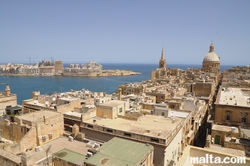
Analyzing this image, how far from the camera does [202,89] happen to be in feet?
153

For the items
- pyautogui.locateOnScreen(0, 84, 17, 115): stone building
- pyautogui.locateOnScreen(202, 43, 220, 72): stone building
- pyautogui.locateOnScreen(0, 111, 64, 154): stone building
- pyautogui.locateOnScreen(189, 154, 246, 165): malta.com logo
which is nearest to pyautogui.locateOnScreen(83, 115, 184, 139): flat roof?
pyautogui.locateOnScreen(0, 111, 64, 154): stone building

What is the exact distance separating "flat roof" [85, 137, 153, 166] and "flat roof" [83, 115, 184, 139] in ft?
14.1

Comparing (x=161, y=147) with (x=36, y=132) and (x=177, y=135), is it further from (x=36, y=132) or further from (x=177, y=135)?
(x=36, y=132)

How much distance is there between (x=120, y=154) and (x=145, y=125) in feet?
28.1

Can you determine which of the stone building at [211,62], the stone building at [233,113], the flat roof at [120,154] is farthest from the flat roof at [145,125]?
the stone building at [211,62]

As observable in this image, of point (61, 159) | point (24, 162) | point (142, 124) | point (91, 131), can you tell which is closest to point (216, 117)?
point (142, 124)

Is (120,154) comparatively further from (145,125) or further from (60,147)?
(145,125)

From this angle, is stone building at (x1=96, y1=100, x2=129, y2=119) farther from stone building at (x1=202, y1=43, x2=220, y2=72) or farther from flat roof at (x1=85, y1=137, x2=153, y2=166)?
stone building at (x1=202, y1=43, x2=220, y2=72)

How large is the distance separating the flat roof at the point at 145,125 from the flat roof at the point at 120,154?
4293 millimetres

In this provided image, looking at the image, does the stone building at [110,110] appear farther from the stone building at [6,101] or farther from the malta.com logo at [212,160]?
the stone building at [6,101]

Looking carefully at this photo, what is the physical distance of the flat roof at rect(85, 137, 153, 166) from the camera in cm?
1063

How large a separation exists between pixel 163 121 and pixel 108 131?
685 centimetres

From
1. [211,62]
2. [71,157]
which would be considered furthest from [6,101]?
[211,62]

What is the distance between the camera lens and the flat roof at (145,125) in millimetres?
17617
